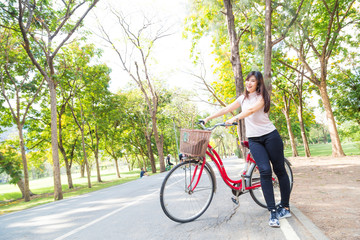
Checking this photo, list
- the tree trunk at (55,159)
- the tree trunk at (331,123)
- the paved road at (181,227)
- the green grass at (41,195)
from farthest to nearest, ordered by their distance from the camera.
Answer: the tree trunk at (331,123) < the green grass at (41,195) < the tree trunk at (55,159) < the paved road at (181,227)

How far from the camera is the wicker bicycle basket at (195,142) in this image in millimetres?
3137

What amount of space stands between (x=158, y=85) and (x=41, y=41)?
1428 cm

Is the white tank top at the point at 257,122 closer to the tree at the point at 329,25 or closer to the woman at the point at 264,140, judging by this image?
the woman at the point at 264,140

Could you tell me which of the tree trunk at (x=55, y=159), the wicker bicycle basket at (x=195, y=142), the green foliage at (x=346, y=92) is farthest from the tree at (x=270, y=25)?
the green foliage at (x=346, y=92)

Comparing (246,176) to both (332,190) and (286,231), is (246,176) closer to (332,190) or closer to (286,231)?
(286,231)

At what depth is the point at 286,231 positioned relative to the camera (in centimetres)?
273

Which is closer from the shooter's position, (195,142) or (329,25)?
(195,142)

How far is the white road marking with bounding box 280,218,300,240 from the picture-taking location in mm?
2555

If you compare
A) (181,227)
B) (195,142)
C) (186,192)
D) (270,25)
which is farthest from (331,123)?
(181,227)

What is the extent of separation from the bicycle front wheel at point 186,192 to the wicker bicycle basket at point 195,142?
322 millimetres

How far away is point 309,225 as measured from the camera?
2.81m

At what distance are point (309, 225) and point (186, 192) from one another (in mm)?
1689

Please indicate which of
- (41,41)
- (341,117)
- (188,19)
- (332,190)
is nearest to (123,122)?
(41,41)

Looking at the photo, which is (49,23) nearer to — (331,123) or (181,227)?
(181,227)
